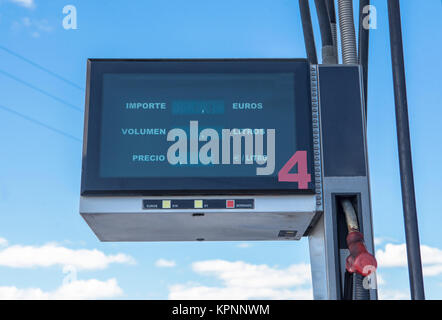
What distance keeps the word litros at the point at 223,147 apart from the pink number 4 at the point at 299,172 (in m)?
0.13

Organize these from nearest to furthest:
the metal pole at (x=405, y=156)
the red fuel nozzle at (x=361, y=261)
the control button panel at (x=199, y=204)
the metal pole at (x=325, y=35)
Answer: the red fuel nozzle at (x=361, y=261)
the metal pole at (x=405, y=156)
the control button panel at (x=199, y=204)
the metal pole at (x=325, y=35)

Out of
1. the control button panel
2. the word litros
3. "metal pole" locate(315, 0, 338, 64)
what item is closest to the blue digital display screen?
the word litros

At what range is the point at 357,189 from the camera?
602 centimetres

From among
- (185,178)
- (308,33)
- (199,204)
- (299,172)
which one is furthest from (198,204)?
(308,33)

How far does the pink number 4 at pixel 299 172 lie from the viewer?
5965mm

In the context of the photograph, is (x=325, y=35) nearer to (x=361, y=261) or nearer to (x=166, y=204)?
(x=166, y=204)

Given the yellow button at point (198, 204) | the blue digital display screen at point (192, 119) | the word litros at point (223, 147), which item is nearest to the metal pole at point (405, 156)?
the blue digital display screen at point (192, 119)

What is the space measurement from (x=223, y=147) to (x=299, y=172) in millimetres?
832

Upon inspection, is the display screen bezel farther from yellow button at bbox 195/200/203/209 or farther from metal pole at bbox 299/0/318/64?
metal pole at bbox 299/0/318/64

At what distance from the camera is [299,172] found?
19.7ft

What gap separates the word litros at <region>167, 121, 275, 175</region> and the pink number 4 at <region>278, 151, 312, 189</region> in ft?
0.41

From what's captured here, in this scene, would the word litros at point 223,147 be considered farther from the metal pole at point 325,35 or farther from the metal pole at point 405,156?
the metal pole at point 325,35
